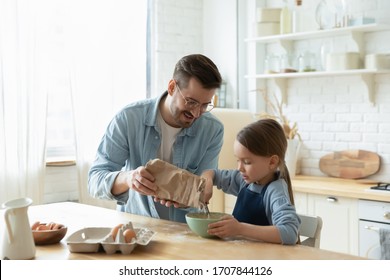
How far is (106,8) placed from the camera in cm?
430

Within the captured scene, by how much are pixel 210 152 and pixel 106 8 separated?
2.12 meters

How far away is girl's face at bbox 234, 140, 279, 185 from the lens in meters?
2.23

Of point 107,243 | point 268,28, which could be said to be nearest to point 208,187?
point 107,243

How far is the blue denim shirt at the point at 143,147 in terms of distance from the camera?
249cm

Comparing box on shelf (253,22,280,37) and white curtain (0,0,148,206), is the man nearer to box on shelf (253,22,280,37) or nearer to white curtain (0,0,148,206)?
white curtain (0,0,148,206)

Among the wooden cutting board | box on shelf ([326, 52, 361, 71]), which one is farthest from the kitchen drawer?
box on shelf ([326, 52, 361, 71])

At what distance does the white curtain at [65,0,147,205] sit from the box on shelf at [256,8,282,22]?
3.33ft

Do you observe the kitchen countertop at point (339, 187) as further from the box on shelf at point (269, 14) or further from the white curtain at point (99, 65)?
the white curtain at point (99, 65)

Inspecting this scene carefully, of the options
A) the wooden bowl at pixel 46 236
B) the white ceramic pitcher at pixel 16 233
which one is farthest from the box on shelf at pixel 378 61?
the white ceramic pitcher at pixel 16 233

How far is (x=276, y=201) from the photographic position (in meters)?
2.14

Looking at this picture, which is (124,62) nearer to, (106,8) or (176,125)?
(106,8)

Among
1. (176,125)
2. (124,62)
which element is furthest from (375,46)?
(176,125)

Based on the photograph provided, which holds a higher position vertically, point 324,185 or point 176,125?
point 176,125

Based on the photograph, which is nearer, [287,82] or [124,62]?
[124,62]
